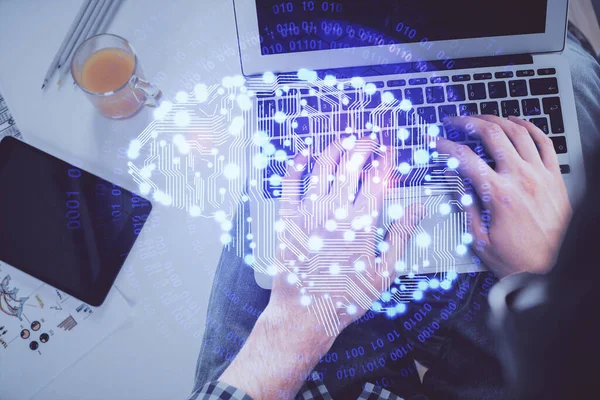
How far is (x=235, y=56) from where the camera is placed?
65 cm

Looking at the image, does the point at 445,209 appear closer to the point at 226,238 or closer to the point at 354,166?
the point at 354,166

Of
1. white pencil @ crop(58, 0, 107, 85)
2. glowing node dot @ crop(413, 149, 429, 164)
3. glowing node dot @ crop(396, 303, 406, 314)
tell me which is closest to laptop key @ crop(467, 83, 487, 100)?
glowing node dot @ crop(413, 149, 429, 164)

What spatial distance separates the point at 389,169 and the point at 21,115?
0.54 meters

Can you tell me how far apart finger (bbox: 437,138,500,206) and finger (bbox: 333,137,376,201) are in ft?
0.31

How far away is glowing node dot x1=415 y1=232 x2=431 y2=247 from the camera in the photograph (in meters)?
0.60

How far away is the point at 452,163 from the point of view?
590 millimetres

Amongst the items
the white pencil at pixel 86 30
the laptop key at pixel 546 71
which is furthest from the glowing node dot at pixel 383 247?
the white pencil at pixel 86 30

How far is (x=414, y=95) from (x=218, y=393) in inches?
18.8

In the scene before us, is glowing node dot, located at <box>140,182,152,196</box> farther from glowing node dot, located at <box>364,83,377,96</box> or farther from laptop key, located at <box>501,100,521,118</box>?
laptop key, located at <box>501,100,521,118</box>

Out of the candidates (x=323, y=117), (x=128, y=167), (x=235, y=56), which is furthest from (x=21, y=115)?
(x=323, y=117)

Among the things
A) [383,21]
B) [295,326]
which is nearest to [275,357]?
[295,326]

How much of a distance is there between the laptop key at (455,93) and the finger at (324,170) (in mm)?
165

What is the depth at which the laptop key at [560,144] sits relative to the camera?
0.59 metres

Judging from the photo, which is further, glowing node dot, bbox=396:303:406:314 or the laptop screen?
glowing node dot, bbox=396:303:406:314
